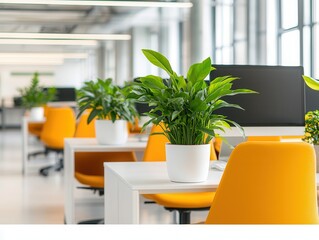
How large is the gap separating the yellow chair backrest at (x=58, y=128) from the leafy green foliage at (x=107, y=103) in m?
3.33

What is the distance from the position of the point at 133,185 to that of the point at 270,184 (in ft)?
1.84

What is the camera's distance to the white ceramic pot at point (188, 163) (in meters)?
2.48

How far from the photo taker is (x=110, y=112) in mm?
4250

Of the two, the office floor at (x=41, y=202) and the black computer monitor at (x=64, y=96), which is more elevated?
the black computer monitor at (x=64, y=96)

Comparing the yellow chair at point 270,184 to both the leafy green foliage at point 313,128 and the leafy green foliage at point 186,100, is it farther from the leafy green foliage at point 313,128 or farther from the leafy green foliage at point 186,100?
the leafy green foliage at point 313,128

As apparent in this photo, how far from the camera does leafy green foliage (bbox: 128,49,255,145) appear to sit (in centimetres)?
248

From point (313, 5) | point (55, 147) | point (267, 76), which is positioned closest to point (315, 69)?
point (313, 5)

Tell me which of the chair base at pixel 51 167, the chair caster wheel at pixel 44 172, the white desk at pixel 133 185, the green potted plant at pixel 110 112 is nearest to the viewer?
the white desk at pixel 133 185

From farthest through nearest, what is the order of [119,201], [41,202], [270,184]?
1. [41,202]
2. [119,201]
3. [270,184]

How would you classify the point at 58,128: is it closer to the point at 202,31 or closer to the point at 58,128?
the point at 58,128

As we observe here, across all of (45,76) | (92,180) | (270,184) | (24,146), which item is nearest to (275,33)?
(24,146)

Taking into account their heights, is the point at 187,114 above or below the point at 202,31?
below

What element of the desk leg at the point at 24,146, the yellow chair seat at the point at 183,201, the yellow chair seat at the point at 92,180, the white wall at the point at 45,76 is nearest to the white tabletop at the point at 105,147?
the yellow chair seat at the point at 92,180

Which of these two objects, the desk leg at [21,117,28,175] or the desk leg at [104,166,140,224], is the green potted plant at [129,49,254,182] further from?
the desk leg at [21,117,28,175]
